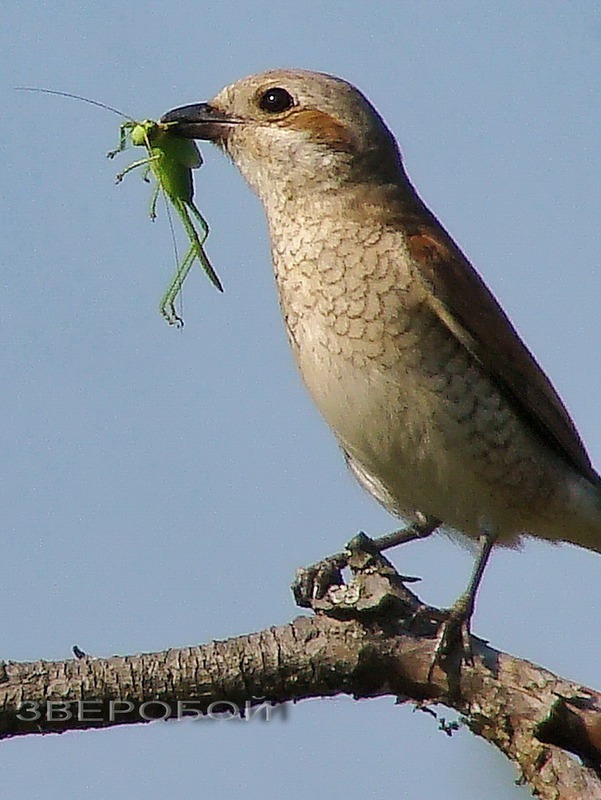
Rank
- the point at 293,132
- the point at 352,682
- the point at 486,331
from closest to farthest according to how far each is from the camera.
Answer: the point at 352,682 → the point at 486,331 → the point at 293,132

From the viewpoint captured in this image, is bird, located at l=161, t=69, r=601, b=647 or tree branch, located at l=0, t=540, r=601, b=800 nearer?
tree branch, located at l=0, t=540, r=601, b=800

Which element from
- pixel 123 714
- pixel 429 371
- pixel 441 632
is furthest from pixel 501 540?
pixel 123 714

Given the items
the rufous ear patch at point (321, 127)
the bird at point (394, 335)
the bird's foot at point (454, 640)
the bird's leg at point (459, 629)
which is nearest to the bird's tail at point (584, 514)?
the bird at point (394, 335)

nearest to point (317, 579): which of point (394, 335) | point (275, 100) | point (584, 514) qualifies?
point (394, 335)

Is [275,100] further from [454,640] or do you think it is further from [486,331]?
[454,640]

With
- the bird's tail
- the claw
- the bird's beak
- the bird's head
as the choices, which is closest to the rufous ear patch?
the bird's head

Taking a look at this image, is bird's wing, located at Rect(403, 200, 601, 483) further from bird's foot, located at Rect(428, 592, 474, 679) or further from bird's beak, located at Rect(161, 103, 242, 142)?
bird's foot, located at Rect(428, 592, 474, 679)

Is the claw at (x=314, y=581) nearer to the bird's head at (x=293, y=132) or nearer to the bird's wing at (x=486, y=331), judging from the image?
the bird's wing at (x=486, y=331)
